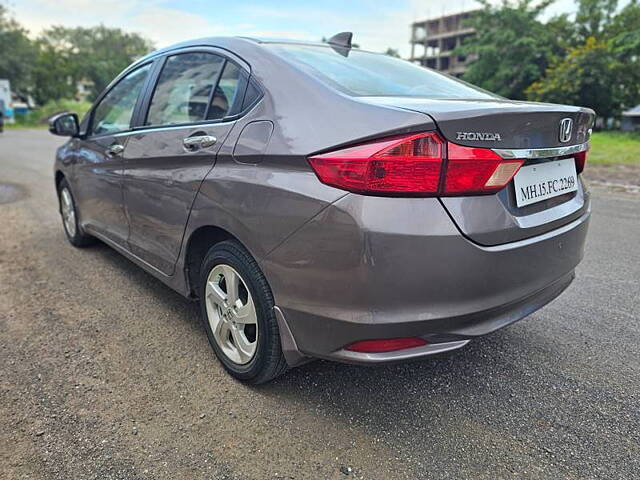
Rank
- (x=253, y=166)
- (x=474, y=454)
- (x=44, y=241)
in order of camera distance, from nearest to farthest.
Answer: (x=474, y=454)
(x=253, y=166)
(x=44, y=241)

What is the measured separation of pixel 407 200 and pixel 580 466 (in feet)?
3.87

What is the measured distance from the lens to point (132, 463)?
179 centimetres

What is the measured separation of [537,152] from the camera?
185 centimetres

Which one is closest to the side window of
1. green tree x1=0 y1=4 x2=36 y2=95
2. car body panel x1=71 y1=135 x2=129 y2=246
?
car body panel x1=71 y1=135 x2=129 y2=246

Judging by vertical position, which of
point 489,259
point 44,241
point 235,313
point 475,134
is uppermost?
point 475,134

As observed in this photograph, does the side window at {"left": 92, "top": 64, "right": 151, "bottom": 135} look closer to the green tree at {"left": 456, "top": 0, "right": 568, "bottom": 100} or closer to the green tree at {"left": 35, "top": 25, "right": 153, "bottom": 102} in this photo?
the green tree at {"left": 456, "top": 0, "right": 568, "bottom": 100}

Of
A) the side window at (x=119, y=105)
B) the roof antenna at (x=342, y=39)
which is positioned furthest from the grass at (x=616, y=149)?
the side window at (x=119, y=105)

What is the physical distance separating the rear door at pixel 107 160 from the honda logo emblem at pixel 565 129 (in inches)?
98.4

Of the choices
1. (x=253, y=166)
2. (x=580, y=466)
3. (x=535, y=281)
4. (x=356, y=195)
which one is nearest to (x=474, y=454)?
(x=580, y=466)

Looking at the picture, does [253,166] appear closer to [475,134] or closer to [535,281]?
[475,134]

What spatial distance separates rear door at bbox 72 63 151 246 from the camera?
3195mm

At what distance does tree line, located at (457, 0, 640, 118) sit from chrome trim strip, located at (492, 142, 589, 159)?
2674 centimetres

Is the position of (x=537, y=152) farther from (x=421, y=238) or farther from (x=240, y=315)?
(x=240, y=315)

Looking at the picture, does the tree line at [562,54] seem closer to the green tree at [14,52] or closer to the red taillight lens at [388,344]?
the red taillight lens at [388,344]
